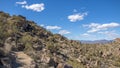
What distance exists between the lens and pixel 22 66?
15891 mm

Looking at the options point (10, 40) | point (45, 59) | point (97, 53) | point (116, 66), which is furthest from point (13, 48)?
point (97, 53)

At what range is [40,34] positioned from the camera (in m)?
33.3

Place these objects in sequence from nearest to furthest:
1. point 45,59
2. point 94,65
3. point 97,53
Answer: point 45,59 < point 94,65 < point 97,53

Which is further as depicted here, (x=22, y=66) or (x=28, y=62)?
(x=28, y=62)

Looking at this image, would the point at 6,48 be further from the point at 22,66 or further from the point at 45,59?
the point at 45,59

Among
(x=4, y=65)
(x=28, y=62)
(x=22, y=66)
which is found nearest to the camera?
(x=4, y=65)

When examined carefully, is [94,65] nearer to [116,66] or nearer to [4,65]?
[116,66]

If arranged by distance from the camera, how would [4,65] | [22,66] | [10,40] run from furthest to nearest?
[10,40] → [22,66] → [4,65]

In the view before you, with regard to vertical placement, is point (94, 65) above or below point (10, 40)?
below

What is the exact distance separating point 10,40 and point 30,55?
217cm

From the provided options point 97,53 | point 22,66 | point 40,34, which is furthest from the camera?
point 97,53

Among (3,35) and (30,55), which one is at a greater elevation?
(3,35)

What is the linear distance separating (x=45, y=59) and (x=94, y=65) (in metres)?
11.3

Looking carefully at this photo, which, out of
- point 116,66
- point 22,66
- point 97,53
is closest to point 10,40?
point 22,66
